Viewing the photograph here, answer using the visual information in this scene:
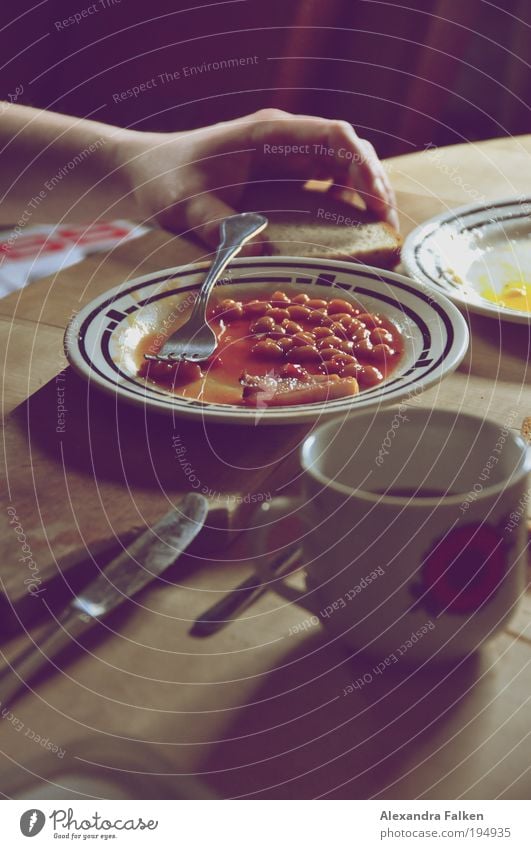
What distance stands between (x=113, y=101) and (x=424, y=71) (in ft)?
1.85

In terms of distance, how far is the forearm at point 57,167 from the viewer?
0.78 metres

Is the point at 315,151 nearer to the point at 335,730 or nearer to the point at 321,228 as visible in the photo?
the point at 321,228

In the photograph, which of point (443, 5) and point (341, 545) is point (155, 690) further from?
point (443, 5)

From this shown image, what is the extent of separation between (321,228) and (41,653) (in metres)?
0.45

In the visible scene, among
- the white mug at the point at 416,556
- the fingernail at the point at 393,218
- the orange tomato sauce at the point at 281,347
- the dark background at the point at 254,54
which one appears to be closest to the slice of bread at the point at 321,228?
the fingernail at the point at 393,218

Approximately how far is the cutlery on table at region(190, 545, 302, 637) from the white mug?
0.08ft

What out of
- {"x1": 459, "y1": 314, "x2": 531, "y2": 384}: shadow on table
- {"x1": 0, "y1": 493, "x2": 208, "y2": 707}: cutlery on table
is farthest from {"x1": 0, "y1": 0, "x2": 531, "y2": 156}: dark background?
{"x1": 0, "y1": 493, "x2": 208, "y2": 707}: cutlery on table

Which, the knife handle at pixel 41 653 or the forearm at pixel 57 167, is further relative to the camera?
the forearm at pixel 57 167

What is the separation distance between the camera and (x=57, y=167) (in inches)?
30.6

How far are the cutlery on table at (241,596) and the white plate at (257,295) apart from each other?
0.08m

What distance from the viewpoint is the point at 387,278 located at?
489mm

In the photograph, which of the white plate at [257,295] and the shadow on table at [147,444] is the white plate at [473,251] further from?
the shadow on table at [147,444]

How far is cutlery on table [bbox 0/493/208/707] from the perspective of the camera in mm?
258

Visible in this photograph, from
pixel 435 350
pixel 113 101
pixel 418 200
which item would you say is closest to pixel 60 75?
pixel 113 101
